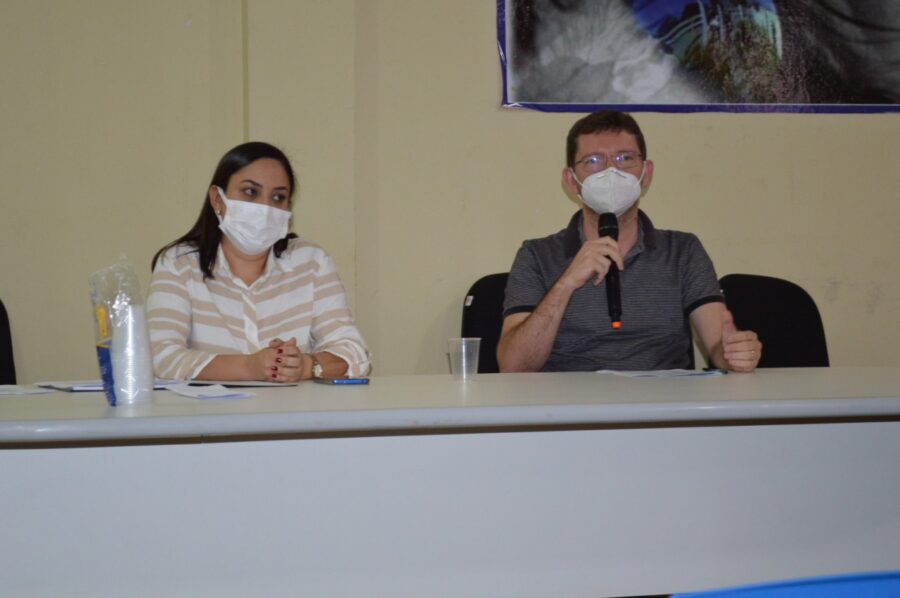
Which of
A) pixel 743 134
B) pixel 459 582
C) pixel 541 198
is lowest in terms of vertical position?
pixel 459 582

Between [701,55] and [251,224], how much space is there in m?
1.80

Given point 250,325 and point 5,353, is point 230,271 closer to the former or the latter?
point 250,325

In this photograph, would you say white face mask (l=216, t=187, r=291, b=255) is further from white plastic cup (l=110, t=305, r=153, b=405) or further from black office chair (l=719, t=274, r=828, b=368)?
black office chair (l=719, t=274, r=828, b=368)

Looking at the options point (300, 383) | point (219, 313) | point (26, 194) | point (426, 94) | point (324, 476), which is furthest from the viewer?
point (426, 94)

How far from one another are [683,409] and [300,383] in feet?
2.87

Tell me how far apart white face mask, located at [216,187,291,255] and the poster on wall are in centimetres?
116

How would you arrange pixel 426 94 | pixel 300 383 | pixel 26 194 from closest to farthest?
1. pixel 300 383
2. pixel 26 194
3. pixel 426 94

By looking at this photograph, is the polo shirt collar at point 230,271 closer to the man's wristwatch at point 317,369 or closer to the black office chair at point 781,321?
the man's wristwatch at point 317,369

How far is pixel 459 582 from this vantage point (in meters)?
1.46

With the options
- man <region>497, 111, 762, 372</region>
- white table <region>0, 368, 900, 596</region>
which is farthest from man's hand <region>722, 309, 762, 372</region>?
white table <region>0, 368, 900, 596</region>

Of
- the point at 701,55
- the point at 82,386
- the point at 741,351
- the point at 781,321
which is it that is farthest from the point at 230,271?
the point at 701,55

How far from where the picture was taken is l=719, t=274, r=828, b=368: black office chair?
2.91m

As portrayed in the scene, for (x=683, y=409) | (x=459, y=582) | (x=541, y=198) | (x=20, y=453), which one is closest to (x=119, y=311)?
(x=20, y=453)

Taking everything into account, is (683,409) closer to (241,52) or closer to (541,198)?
(541,198)
